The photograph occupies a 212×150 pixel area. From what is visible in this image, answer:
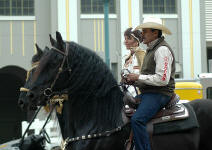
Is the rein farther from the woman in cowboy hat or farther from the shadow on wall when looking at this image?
the shadow on wall

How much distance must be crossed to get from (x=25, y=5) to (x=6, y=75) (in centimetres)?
564

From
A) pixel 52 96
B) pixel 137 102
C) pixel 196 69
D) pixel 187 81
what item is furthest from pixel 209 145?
pixel 196 69

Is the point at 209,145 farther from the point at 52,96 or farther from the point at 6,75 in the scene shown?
the point at 6,75

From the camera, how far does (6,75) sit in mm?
22188

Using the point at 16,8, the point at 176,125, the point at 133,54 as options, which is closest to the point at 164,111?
the point at 176,125

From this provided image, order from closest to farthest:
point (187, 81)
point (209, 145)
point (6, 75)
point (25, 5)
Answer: point (209, 145) → point (187, 81) → point (25, 5) → point (6, 75)

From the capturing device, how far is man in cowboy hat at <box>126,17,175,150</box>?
4020 millimetres

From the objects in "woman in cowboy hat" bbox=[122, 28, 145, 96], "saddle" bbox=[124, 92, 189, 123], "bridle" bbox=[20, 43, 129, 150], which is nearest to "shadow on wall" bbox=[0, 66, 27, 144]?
"woman in cowboy hat" bbox=[122, 28, 145, 96]

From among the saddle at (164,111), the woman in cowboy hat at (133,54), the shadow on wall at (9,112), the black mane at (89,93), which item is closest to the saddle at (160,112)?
the saddle at (164,111)

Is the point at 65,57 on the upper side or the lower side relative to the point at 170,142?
upper

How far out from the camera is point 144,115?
405cm

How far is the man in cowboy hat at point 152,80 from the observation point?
13.2 feet

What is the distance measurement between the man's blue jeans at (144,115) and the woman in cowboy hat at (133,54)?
3.47 feet

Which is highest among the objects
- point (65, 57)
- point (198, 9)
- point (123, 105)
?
point (198, 9)
